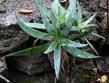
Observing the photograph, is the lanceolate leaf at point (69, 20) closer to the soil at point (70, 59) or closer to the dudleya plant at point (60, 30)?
the dudleya plant at point (60, 30)

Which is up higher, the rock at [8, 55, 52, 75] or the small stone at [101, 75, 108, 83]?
the rock at [8, 55, 52, 75]

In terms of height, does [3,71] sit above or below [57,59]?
below

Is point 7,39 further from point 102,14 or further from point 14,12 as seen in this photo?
point 102,14

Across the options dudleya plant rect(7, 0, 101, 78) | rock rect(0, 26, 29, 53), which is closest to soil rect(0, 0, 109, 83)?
rock rect(0, 26, 29, 53)

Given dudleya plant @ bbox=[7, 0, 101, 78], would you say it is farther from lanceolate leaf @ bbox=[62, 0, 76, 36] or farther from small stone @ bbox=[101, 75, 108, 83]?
small stone @ bbox=[101, 75, 108, 83]

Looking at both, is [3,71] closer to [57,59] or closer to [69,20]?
[57,59]

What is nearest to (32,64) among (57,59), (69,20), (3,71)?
(3,71)

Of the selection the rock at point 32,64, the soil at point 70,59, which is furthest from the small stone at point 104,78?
the rock at point 32,64

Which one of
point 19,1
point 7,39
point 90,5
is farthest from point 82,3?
point 7,39
